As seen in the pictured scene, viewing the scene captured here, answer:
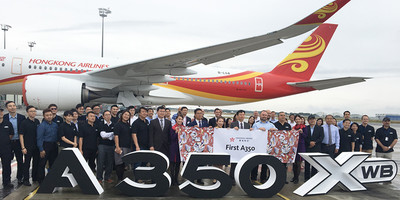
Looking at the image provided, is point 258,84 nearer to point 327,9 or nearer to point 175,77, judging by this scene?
point 175,77

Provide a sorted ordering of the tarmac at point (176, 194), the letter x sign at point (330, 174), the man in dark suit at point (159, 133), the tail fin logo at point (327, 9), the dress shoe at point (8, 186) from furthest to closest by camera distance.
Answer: the tail fin logo at point (327, 9) → the man in dark suit at point (159, 133) → the letter x sign at point (330, 174) → the dress shoe at point (8, 186) → the tarmac at point (176, 194)

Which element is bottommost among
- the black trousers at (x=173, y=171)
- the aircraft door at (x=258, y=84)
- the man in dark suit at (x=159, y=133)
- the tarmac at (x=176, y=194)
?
the tarmac at (x=176, y=194)

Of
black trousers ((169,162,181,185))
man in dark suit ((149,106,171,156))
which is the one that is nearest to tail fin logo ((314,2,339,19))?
man in dark suit ((149,106,171,156))

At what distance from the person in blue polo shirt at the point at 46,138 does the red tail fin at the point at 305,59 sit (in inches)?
520

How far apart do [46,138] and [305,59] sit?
593 inches

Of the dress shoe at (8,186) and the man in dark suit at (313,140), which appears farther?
the man in dark suit at (313,140)

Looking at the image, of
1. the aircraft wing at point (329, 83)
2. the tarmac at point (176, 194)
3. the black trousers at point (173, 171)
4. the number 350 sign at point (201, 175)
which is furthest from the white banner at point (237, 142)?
the aircraft wing at point (329, 83)

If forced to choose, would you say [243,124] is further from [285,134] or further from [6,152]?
[6,152]

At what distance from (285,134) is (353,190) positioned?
75.2 inches

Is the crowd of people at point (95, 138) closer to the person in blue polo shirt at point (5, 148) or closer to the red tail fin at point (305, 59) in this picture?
the person in blue polo shirt at point (5, 148)

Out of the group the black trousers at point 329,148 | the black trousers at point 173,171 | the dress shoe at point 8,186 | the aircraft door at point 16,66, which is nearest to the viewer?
the dress shoe at point 8,186

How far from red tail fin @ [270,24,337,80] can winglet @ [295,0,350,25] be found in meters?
8.64

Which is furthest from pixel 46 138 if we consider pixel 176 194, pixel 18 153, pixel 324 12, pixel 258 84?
pixel 258 84

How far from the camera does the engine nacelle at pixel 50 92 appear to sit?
10852 mm
